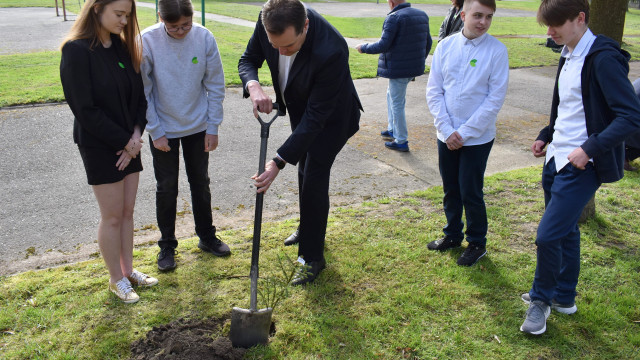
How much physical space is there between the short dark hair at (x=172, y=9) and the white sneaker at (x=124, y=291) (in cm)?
174

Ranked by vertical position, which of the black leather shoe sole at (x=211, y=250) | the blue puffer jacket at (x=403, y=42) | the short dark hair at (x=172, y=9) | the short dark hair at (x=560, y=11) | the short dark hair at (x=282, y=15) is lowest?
the black leather shoe sole at (x=211, y=250)

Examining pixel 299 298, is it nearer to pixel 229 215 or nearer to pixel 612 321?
pixel 229 215

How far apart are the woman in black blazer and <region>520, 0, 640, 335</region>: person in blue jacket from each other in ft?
8.14

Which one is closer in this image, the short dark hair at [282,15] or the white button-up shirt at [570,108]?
the short dark hair at [282,15]

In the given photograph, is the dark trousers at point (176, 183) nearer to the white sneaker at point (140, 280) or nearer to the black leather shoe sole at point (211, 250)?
the black leather shoe sole at point (211, 250)

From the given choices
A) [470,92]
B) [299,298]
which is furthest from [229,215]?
[470,92]

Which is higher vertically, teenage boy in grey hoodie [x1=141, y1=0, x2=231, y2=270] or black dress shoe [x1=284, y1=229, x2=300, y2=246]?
teenage boy in grey hoodie [x1=141, y1=0, x2=231, y2=270]

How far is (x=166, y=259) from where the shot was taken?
12.8 feet

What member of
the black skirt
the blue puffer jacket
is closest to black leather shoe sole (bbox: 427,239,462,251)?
the black skirt

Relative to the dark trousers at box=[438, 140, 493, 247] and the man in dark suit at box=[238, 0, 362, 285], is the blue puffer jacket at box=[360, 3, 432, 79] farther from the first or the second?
the man in dark suit at box=[238, 0, 362, 285]

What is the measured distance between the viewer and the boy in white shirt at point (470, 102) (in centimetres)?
372

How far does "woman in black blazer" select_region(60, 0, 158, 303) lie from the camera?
2994 mm

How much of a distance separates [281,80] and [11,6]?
26.1 meters

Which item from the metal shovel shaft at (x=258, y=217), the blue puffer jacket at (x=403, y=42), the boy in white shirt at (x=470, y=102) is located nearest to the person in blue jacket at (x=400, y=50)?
the blue puffer jacket at (x=403, y=42)
